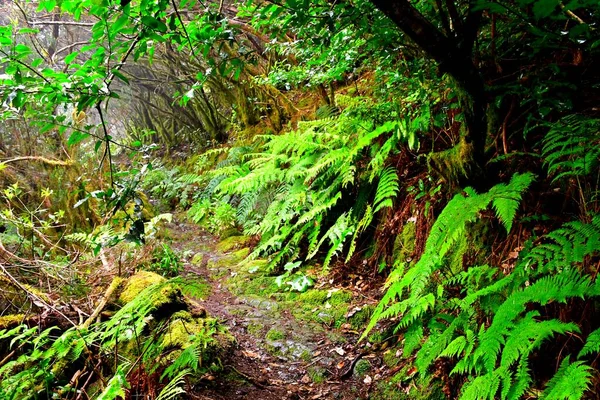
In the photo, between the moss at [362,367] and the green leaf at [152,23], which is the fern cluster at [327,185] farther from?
the green leaf at [152,23]

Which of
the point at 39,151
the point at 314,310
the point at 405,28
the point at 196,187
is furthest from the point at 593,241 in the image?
the point at 196,187

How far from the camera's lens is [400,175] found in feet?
12.6

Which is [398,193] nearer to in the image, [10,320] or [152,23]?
[152,23]

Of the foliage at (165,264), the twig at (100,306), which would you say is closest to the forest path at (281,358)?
the twig at (100,306)

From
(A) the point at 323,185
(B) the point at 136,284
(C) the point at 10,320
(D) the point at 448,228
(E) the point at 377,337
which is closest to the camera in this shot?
(D) the point at 448,228

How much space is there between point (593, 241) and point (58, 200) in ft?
20.8

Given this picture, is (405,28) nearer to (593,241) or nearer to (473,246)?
(593,241)

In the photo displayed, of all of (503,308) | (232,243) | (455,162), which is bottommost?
(232,243)

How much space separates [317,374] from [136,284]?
6.44 ft

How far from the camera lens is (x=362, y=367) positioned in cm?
275

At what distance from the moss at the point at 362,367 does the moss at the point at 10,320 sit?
277 cm

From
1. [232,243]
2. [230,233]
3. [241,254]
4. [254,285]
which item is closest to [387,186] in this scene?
[254,285]

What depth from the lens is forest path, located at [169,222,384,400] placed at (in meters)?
2.55

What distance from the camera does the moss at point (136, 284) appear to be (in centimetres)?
343
